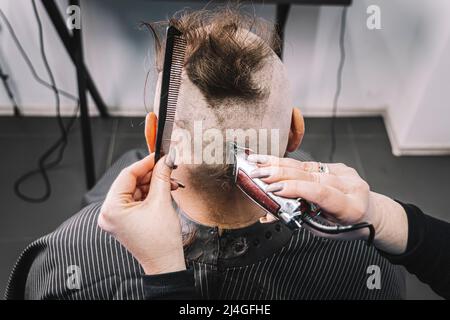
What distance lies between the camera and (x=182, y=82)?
77cm

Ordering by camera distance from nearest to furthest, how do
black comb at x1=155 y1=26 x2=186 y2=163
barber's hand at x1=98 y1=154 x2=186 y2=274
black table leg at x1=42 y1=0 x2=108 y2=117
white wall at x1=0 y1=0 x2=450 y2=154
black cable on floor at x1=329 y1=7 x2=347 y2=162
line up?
black comb at x1=155 y1=26 x2=186 y2=163 → barber's hand at x1=98 y1=154 x2=186 y2=274 → black table leg at x1=42 y1=0 x2=108 y2=117 → white wall at x1=0 y1=0 x2=450 y2=154 → black cable on floor at x1=329 y1=7 x2=347 y2=162

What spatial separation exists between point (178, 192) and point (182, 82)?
25 centimetres

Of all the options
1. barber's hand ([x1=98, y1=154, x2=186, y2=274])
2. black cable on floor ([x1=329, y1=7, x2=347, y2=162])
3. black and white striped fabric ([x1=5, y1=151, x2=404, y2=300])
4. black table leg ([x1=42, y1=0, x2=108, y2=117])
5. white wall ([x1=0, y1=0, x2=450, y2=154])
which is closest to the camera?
barber's hand ([x1=98, y1=154, x2=186, y2=274])

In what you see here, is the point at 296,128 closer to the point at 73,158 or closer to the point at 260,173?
the point at 260,173

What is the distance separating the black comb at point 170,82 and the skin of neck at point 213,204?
9 centimetres

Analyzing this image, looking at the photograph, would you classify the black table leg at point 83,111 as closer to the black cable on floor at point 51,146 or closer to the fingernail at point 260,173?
the black cable on floor at point 51,146

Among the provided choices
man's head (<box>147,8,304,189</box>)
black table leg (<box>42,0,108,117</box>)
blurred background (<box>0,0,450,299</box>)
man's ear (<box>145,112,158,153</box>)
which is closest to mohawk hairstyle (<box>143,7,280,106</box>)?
man's head (<box>147,8,304,189</box>)

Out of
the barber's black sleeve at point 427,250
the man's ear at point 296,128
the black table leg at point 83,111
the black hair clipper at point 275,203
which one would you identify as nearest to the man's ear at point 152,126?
the black hair clipper at point 275,203

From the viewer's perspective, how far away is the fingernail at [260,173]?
0.74m

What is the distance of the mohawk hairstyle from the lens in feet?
2.52

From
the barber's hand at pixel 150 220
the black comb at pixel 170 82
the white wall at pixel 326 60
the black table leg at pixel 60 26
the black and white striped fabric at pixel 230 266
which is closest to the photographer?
the black comb at pixel 170 82

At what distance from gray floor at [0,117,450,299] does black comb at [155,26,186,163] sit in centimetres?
84

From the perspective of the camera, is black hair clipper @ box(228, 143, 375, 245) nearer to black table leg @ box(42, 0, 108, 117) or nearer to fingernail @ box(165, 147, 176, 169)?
fingernail @ box(165, 147, 176, 169)
